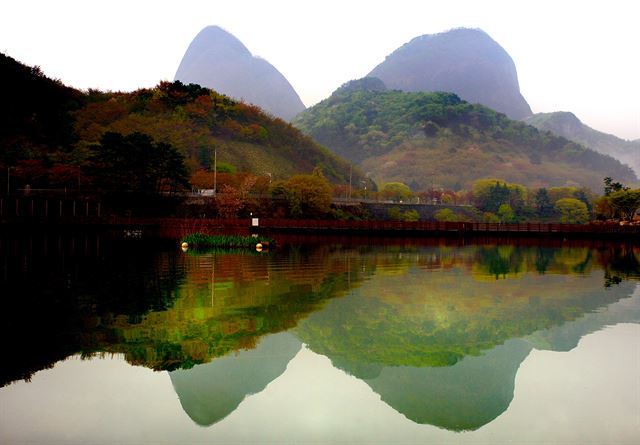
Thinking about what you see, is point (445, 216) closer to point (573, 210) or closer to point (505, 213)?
point (505, 213)

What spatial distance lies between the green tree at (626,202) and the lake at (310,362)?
80519 mm

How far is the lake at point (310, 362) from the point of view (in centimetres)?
1055

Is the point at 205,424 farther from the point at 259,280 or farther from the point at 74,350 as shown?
the point at 259,280

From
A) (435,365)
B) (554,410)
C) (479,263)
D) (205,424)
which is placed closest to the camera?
(205,424)

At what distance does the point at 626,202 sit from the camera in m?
99.7

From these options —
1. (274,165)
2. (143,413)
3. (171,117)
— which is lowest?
(143,413)

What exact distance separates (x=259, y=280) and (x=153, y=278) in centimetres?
479

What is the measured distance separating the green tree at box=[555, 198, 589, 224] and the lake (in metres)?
149

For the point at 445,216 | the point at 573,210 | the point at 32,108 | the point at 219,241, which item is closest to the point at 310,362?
the point at 219,241

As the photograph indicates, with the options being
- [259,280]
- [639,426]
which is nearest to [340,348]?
[639,426]

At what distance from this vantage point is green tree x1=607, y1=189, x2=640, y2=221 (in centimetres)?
9838

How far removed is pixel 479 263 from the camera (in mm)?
41375

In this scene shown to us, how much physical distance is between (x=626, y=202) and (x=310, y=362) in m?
99.5

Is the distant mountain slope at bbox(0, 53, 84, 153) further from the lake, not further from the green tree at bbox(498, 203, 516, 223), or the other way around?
the green tree at bbox(498, 203, 516, 223)
